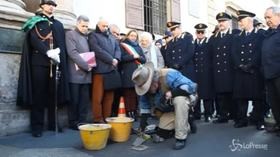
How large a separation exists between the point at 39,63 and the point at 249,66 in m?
3.00

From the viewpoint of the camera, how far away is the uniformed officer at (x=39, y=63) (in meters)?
5.64

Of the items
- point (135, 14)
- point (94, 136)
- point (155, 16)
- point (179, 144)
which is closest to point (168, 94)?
point (179, 144)

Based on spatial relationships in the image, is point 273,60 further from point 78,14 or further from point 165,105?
point 78,14

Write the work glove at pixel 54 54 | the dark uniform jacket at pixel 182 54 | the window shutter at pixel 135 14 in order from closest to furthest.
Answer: the work glove at pixel 54 54 → the dark uniform jacket at pixel 182 54 → the window shutter at pixel 135 14

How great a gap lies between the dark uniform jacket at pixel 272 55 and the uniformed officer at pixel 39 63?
2.82 meters

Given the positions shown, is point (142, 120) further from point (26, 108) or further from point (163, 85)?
point (26, 108)

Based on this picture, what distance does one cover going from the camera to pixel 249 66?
580 centimetres

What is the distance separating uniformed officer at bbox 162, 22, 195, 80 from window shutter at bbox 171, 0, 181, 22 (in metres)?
4.43

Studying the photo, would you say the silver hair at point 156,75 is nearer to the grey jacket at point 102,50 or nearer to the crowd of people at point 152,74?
the crowd of people at point 152,74

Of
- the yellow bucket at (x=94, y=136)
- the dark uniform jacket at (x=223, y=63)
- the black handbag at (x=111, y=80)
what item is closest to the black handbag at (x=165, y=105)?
the yellow bucket at (x=94, y=136)

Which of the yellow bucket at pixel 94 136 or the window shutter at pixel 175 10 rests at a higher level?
the window shutter at pixel 175 10

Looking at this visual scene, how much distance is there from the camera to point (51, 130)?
236 inches

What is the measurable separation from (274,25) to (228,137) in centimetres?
161

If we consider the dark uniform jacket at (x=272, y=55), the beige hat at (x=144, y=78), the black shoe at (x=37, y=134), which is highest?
the dark uniform jacket at (x=272, y=55)
